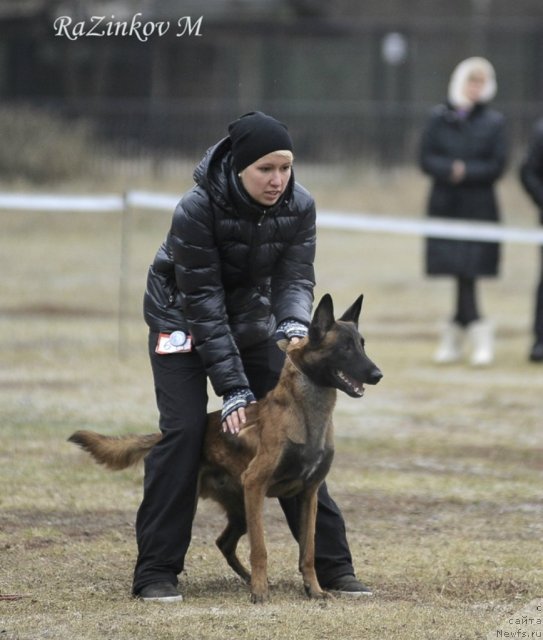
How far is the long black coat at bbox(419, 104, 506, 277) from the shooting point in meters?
11.7

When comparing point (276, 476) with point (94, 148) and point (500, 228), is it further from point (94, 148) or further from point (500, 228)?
point (94, 148)

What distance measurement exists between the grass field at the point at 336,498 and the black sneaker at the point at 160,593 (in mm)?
59

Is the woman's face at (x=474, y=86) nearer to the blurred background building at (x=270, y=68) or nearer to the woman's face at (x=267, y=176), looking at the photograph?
the woman's face at (x=267, y=176)

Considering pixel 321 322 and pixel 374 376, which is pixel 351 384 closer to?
pixel 374 376

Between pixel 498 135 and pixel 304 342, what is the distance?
23.4 feet

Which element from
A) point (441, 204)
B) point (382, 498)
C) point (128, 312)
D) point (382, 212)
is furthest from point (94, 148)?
point (382, 498)

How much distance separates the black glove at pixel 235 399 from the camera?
16.5ft

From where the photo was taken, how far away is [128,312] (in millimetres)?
14812

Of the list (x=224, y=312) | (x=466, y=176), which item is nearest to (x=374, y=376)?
(x=224, y=312)

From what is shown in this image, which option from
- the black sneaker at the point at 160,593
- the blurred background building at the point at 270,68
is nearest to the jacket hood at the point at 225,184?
the black sneaker at the point at 160,593

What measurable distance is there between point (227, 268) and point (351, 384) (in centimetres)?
64

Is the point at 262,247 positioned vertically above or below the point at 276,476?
above

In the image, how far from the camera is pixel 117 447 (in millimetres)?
5406

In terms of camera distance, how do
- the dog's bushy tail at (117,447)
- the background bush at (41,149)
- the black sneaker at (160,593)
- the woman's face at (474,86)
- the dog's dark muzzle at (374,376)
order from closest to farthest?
1. the dog's dark muzzle at (374,376)
2. the black sneaker at (160,593)
3. the dog's bushy tail at (117,447)
4. the woman's face at (474,86)
5. the background bush at (41,149)
